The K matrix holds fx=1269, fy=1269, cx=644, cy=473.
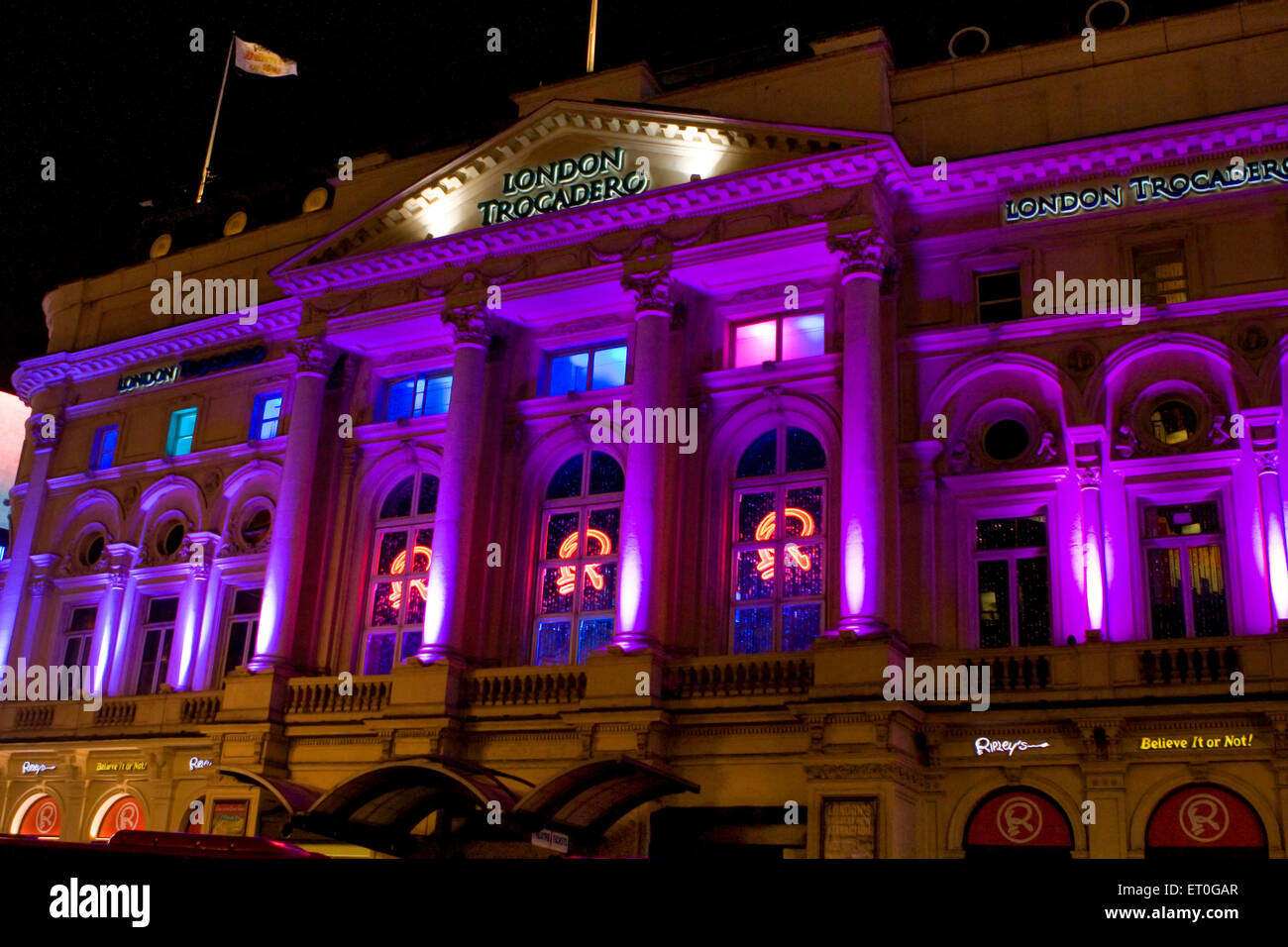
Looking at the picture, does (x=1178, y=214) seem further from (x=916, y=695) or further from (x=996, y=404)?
(x=916, y=695)

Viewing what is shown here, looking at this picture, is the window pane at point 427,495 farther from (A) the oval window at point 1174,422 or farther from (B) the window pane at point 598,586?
(A) the oval window at point 1174,422

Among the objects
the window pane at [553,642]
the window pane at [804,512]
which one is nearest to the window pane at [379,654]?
the window pane at [553,642]

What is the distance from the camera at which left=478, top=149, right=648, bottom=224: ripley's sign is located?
92.1 ft

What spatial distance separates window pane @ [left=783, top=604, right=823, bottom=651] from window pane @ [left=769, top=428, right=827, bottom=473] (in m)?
2.94

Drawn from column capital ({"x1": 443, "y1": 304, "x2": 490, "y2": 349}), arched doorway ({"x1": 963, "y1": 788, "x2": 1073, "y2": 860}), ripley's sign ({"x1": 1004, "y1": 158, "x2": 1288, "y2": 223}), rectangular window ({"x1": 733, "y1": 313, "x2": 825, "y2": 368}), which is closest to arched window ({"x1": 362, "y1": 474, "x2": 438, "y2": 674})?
column capital ({"x1": 443, "y1": 304, "x2": 490, "y2": 349})

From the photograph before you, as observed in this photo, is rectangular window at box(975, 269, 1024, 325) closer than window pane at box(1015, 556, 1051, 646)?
No

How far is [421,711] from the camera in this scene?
84.3ft

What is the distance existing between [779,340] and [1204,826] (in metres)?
12.6

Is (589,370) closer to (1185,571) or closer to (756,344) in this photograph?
(756,344)

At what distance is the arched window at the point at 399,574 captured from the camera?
2927 centimetres

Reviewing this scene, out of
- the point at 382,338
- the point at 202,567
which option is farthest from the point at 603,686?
the point at 202,567

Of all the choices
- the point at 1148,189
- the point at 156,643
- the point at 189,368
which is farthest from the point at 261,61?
the point at 1148,189

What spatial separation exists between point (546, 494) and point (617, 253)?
223 inches

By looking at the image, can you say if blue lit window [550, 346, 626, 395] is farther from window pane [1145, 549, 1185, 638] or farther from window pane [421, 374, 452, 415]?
window pane [1145, 549, 1185, 638]
